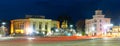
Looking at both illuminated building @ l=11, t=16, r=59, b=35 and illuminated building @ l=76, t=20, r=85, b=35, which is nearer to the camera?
illuminated building @ l=11, t=16, r=59, b=35

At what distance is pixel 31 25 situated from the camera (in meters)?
137

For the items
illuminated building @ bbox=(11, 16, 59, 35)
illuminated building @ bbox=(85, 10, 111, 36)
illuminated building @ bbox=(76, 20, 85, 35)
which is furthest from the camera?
illuminated building @ bbox=(76, 20, 85, 35)

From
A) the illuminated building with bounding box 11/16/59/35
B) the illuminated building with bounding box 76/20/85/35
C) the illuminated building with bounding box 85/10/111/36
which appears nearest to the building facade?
the illuminated building with bounding box 11/16/59/35

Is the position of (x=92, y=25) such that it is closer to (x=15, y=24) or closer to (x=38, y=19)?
(x=38, y=19)

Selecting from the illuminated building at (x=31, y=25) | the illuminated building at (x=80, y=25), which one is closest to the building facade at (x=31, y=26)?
the illuminated building at (x=31, y=25)

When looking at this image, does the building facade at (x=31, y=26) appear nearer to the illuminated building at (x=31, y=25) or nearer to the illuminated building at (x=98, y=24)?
the illuminated building at (x=31, y=25)

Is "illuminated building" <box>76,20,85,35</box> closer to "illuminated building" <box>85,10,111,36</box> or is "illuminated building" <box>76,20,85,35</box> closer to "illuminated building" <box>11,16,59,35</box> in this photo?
"illuminated building" <box>85,10,111,36</box>

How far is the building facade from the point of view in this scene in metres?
136

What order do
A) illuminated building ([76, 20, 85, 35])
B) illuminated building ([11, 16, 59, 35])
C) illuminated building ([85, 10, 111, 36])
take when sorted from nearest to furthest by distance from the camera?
illuminated building ([11, 16, 59, 35]) → illuminated building ([85, 10, 111, 36]) → illuminated building ([76, 20, 85, 35])

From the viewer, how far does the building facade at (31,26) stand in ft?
448

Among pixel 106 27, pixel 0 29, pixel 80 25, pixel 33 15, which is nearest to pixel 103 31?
pixel 106 27

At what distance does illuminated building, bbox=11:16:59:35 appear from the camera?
13643 centimetres

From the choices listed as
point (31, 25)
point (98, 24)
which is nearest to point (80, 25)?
point (98, 24)

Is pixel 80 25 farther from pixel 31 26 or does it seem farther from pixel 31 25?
pixel 31 26
